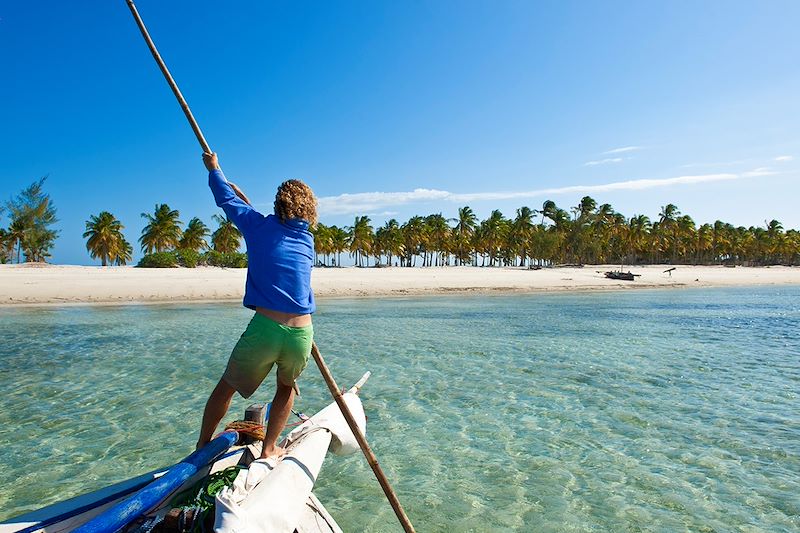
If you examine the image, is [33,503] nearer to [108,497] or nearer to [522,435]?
[108,497]

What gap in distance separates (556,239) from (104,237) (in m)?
78.8

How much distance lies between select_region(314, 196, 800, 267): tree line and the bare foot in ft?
307

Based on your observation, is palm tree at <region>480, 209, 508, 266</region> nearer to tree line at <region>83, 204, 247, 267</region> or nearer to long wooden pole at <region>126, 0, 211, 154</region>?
tree line at <region>83, 204, 247, 267</region>

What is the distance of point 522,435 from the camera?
7.09m

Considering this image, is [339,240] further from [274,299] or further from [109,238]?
[274,299]

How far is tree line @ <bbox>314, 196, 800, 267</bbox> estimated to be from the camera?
103 m

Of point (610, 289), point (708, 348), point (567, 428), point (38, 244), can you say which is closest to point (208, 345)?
point (567, 428)

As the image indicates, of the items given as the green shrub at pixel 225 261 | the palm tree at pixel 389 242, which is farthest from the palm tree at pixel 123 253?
the palm tree at pixel 389 242

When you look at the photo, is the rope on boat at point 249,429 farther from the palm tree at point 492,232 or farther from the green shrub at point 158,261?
the palm tree at point 492,232

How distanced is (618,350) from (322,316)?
1404cm

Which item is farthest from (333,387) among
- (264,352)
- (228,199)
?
(228,199)

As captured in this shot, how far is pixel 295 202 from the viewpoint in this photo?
370 cm

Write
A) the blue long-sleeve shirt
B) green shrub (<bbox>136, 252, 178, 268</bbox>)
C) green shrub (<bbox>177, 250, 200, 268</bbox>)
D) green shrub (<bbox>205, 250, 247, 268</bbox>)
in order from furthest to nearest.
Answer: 1. green shrub (<bbox>205, 250, 247, 268</bbox>)
2. green shrub (<bbox>177, 250, 200, 268</bbox>)
3. green shrub (<bbox>136, 252, 178, 268</bbox>)
4. the blue long-sleeve shirt

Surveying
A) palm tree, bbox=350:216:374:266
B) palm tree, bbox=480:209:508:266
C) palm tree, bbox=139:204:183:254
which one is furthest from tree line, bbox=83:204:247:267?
palm tree, bbox=480:209:508:266
